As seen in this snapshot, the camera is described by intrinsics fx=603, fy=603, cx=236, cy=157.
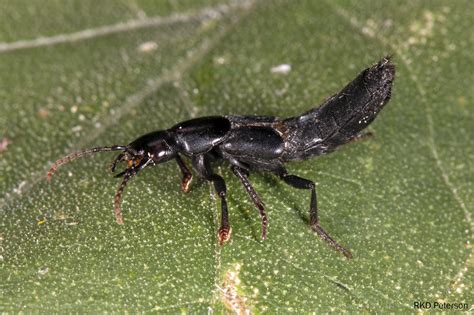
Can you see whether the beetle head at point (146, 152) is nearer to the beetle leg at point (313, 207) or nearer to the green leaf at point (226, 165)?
the green leaf at point (226, 165)


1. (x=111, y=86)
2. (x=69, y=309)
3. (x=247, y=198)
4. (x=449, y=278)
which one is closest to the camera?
(x=69, y=309)

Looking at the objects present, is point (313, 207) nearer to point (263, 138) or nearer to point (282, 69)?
point (263, 138)

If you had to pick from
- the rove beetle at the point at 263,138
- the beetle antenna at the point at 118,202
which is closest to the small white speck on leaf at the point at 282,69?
the rove beetle at the point at 263,138

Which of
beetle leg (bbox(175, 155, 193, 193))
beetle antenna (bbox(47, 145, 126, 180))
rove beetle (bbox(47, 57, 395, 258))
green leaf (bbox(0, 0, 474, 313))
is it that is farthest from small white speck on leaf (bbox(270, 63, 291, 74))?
beetle antenna (bbox(47, 145, 126, 180))

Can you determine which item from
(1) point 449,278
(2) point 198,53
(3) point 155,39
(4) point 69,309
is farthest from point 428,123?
(4) point 69,309

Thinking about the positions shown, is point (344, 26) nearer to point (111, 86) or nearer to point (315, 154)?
point (315, 154)

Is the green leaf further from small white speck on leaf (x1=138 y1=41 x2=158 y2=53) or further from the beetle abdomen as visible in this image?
the beetle abdomen


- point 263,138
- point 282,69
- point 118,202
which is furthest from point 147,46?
point 118,202
